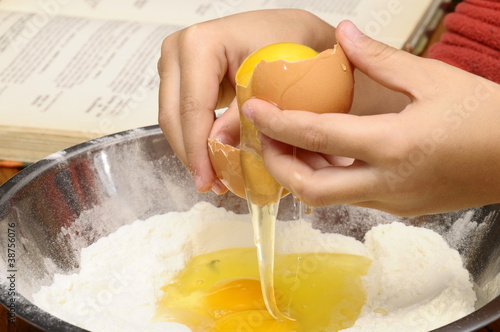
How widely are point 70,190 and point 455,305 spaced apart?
1.34ft

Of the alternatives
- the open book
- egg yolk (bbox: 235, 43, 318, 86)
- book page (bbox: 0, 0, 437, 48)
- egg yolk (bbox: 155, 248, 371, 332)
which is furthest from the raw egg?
book page (bbox: 0, 0, 437, 48)

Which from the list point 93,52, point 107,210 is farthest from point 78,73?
point 107,210

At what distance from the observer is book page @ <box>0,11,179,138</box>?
1064 millimetres

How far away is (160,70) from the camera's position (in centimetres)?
75

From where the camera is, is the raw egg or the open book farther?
the open book

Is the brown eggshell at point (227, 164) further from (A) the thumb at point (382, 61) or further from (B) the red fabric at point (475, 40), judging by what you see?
(B) the red fabric at point (475, 40)

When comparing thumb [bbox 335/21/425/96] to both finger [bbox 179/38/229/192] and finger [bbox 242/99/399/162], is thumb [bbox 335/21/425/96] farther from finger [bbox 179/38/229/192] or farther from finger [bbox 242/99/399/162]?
finger [bbox 179/38/229/192]

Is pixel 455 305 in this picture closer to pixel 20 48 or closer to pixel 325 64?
pixel 325 64

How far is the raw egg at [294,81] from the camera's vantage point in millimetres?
513

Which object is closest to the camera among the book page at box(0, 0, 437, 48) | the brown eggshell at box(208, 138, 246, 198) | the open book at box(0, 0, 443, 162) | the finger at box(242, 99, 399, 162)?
the finger at box(242, 99, 399, 162)

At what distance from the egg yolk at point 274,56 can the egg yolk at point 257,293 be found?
248 mm

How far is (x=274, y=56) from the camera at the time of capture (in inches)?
21.3

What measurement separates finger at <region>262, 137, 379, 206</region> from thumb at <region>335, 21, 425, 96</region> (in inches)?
2.7

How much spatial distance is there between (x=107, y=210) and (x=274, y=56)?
321 millimetres
